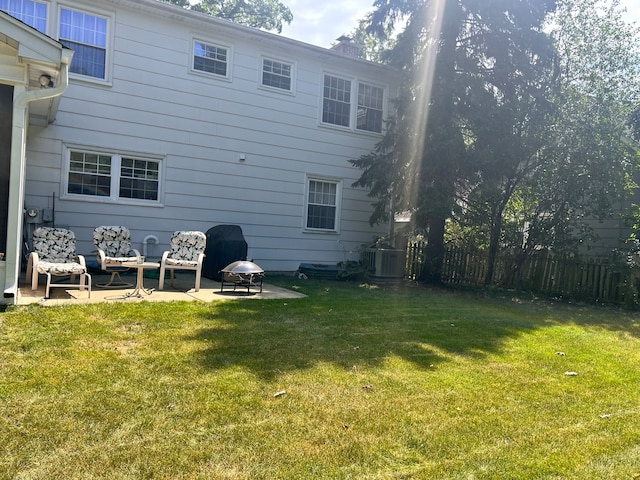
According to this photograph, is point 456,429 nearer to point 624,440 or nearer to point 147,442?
point 624,440

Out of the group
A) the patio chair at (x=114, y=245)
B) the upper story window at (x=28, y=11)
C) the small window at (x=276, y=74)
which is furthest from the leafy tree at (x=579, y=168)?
the upper story window at (x=28, y=11)

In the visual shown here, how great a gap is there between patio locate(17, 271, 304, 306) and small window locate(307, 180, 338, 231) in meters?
3.31

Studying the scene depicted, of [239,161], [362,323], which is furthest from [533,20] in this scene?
[362,323]

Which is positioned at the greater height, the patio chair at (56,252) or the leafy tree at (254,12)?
the leafy tree at (254,12)

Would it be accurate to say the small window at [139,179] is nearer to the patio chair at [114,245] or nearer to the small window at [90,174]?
the small window at [90,174]

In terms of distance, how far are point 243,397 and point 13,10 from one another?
9411 millimetres

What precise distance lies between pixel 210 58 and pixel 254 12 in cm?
1906

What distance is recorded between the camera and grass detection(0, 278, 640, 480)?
103 inches

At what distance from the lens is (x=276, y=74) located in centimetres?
1180

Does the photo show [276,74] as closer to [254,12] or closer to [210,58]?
[210,58]

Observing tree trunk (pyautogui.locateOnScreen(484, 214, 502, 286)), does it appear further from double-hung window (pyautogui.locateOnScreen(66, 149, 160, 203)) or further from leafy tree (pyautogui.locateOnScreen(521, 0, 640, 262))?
double-hung window (pyautogui.locateOnScreen(66, 149, 160, 203))

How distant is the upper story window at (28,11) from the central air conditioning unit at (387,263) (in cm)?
855

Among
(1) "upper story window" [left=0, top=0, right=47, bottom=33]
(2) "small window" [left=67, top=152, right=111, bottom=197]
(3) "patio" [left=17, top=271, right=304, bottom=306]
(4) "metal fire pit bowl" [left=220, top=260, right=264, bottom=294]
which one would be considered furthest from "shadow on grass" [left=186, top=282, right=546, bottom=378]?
(1) "upper story window" [left=0, top=0, right=47, bottom=33]

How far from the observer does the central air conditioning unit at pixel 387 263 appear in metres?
12.1
